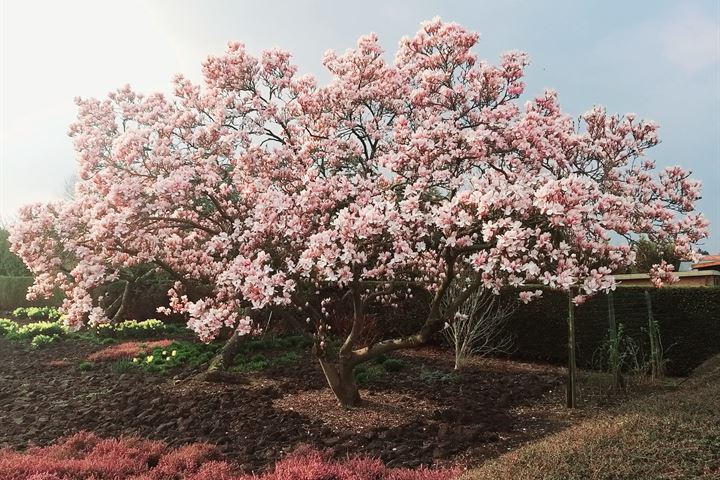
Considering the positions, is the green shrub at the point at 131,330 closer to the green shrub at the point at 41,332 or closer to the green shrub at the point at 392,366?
the green shrub at the point at 41,332

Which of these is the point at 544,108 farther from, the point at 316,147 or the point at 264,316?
the point at 264,316

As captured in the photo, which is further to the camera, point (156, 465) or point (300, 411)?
point (300, 411)

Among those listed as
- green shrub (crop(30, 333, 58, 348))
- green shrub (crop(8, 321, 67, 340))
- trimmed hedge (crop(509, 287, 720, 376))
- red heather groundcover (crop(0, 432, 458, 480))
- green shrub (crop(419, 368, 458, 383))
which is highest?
trimmed hedge (crop(509, 287, 720, 376))

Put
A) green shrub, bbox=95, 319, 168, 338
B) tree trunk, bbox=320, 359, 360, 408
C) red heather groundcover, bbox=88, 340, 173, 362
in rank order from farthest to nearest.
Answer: green shrub, bbox=95, 319, 168, 338, red heather groundcover, bbox=88, 340, 173, 362, tree trunk, bbox=320, 359, 360, 408

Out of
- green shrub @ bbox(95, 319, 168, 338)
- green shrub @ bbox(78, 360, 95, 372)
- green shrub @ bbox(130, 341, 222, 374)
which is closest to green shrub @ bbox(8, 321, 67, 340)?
green shrub @ bbox(95, 319, 168, 338)

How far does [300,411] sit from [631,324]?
26.6 feet

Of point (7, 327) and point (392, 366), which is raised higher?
point (7, 327)

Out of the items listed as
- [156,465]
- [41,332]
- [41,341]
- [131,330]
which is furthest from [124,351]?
[156,465]

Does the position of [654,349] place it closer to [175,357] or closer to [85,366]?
[175,357]

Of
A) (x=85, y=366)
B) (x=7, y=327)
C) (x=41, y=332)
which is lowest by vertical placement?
(x=85, y=366)

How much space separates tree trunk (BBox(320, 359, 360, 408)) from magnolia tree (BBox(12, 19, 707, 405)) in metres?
0.02

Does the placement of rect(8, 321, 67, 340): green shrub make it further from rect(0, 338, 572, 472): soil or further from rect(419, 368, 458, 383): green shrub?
rect(419, 368, 458, 383): green shrub

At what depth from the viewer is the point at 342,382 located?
8359 millimetres

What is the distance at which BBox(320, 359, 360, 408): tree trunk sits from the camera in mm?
8323
